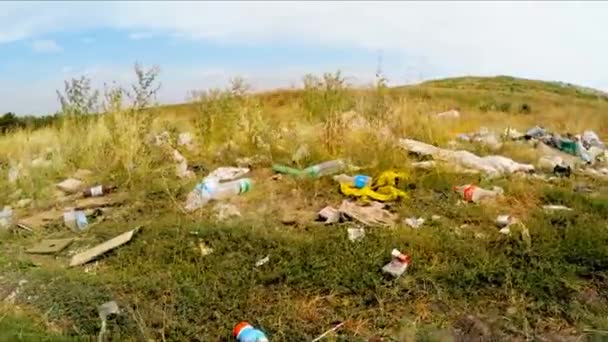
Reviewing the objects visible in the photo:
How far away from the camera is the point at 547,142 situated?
7168mm

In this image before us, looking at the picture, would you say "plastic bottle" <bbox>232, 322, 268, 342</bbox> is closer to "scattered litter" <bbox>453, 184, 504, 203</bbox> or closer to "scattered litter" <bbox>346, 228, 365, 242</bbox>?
"scattered litter" <bbox>346, 228, 365, 242</bbox>

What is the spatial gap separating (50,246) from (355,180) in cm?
224

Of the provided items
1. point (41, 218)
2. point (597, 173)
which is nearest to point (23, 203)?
point (41, 218)

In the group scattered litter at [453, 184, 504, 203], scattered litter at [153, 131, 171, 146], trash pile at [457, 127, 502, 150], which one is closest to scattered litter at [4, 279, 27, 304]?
scattered litter at [153, 131, 171, 146]

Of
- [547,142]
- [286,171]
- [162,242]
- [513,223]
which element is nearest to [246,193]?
[286,171]

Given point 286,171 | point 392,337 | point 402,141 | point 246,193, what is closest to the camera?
point 392,337

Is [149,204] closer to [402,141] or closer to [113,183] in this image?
[113,183]

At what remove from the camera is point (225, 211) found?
4.37 metres

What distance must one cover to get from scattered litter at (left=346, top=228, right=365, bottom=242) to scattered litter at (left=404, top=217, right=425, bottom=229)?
364mm

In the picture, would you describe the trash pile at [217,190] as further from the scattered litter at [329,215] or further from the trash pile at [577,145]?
the trash pile at [577,145]

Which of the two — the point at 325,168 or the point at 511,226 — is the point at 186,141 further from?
the point at 511,226

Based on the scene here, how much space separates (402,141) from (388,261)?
2536 millimetres

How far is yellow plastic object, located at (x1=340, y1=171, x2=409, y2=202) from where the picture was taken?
14.7 feet

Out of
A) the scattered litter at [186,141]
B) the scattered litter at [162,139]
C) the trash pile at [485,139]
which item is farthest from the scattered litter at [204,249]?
the trash pile at [485,139]
